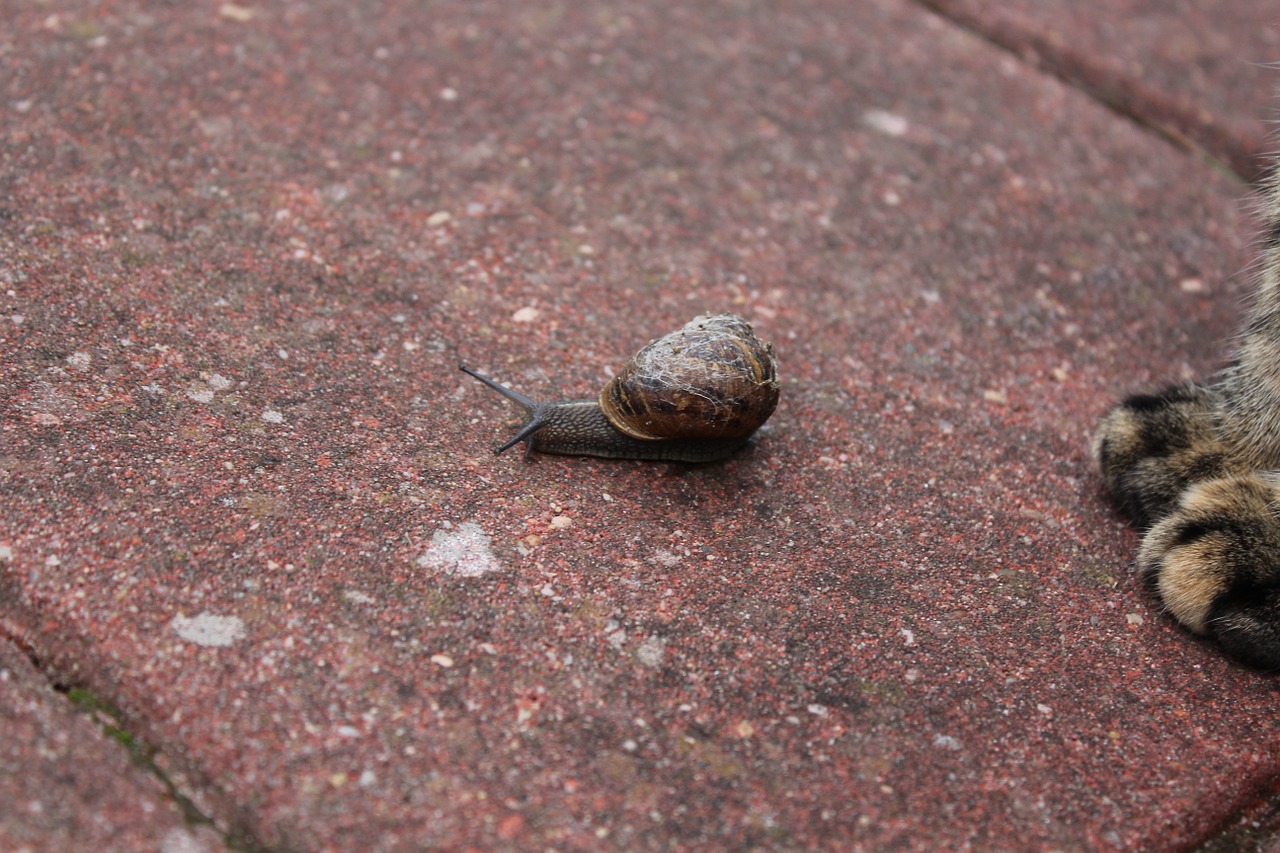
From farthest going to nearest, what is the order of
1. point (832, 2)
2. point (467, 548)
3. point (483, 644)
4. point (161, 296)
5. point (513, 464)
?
point (832, 2) < point (161, 296) < point (513, 464) < point (467, 548) < point (483, 644)

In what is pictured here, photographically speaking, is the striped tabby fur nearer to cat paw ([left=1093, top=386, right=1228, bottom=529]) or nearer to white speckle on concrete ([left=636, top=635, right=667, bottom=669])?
cat paw ([left=1093, top=386, right=1228, bottom=529])

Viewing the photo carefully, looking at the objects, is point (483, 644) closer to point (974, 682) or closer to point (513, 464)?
point (513, 464)

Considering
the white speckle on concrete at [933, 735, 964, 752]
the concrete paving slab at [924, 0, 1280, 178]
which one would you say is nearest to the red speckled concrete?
the white speckle on concrete at [933, 735, 964, 752]

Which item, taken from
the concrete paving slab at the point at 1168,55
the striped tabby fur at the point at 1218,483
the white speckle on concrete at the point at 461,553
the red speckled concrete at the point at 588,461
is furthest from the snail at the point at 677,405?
the concrete paving slab at the point at 1168,55

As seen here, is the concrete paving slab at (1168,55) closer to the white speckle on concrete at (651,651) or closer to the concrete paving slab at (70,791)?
the white speckle on concrete at (651,651)

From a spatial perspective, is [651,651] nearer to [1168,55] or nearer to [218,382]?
[218,382]

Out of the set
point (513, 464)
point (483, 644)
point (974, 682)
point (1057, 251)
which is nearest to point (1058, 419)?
point (1057, 251)

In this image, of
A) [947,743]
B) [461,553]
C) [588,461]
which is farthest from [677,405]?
[947,743]
